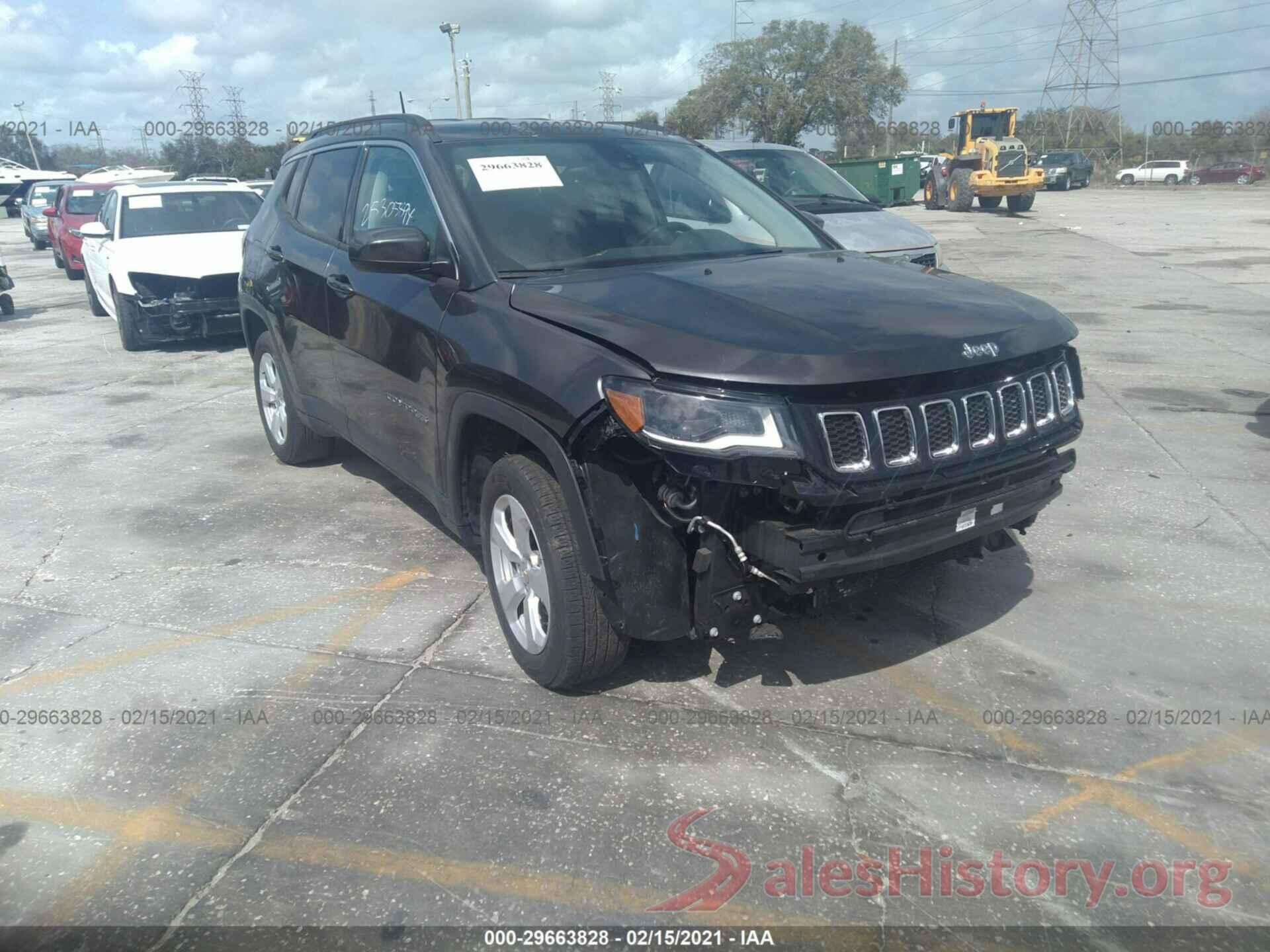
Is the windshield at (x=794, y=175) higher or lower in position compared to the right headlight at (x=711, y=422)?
higher

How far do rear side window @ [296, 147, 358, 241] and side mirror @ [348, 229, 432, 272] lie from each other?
1.26 meters

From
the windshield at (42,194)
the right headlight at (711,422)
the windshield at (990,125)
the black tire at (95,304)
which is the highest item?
the windshield at (990,125)

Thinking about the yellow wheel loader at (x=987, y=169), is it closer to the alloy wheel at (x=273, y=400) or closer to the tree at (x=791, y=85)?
the tree at (x=791, y=85)

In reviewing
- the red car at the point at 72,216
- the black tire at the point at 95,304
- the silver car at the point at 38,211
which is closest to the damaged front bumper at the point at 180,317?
the black tire at the point at 95,304

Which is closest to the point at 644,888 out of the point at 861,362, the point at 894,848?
the point at 894,848

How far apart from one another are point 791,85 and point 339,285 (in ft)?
184

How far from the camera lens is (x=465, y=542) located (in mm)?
4066

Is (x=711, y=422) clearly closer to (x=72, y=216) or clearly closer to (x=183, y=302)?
(x=183, y=302)

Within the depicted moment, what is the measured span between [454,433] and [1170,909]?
2.69m

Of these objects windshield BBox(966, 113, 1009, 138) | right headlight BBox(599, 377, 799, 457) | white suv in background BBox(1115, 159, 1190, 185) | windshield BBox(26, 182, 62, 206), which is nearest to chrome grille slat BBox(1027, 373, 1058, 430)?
right headlight BBox(599, 377, 799, 457)

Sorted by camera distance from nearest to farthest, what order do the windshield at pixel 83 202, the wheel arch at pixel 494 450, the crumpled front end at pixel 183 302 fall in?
the wheel arch at pixel 494 450
the crumpled front end at pixel 183 302
the windshield at pixel 83 202

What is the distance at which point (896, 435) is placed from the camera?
3.00 m

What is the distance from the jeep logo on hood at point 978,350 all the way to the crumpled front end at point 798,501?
51mm

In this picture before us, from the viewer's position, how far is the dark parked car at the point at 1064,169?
4519 centimetres
